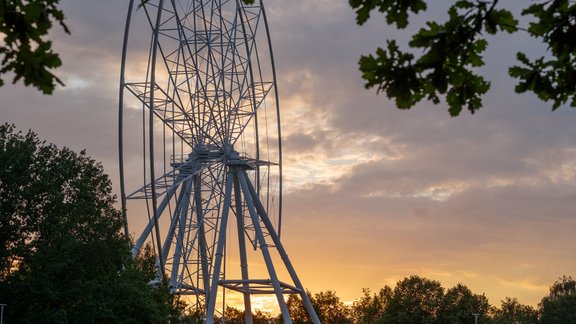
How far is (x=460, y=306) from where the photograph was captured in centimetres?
11781

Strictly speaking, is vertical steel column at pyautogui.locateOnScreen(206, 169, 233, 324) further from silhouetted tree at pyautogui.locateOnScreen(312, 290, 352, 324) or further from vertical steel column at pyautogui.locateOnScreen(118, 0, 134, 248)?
silhouetted tree at pyautogui.locateOnScreen(312, 290, 352, 324)

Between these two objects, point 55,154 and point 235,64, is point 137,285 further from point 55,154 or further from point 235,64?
point 235,64

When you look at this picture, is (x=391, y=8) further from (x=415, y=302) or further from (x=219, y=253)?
(x=415, y=302)

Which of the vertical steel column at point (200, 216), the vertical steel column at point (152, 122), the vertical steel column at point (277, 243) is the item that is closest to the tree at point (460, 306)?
the vertical steel column at point (277, 243)

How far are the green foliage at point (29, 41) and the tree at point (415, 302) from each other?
105694mm

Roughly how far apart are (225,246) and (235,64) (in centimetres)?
1270

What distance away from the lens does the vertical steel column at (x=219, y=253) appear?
7088 centimetres

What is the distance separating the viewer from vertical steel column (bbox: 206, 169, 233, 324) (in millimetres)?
70875

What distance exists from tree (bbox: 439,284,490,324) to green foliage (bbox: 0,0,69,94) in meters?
107

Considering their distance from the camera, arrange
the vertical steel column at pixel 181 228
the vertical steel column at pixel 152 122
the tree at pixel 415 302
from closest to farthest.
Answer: the vertical steel column at pixel 152 122 → the vertical steel column at pixel 181 228 → the tree at pixel 415 302

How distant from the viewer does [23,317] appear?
5075 cm

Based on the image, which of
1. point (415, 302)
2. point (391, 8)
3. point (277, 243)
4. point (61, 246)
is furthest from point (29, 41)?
point (415, 302)

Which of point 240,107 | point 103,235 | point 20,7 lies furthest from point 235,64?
point 20,7

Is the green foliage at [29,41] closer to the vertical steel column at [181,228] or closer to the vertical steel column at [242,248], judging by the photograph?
the vertical steel column at [181,228]
